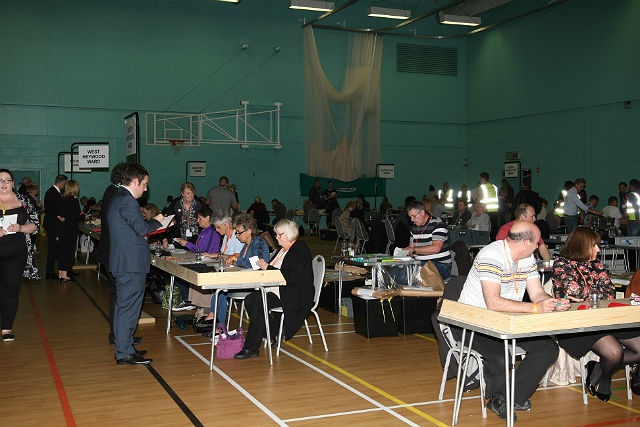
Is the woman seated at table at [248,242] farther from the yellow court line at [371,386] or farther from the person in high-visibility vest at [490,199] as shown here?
the person in high-visibility vest at [490,199]

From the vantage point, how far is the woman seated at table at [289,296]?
5.45 meters

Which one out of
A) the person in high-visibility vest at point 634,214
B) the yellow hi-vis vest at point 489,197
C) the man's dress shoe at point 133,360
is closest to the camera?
the man's dress shoe at point 133,360

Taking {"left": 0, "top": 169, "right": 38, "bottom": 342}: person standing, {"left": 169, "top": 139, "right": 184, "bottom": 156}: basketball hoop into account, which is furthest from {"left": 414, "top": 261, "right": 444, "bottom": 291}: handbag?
{"left": 169, "top": 139, "right": 184, "bottom": 156}: basketball hoop

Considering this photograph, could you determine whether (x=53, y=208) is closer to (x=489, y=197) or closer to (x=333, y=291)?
(x=333, y=291)

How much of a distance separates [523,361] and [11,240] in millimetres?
4143

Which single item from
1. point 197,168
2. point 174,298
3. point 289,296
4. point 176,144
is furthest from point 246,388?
point 197,168

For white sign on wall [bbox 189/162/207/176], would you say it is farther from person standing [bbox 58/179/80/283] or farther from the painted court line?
the painted court line

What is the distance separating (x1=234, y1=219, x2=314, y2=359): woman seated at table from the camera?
Answer: 17.9ft

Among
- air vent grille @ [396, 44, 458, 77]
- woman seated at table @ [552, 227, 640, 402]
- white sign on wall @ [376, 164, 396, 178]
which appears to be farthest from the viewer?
air vent grille @ [396, 44, 458, 77]

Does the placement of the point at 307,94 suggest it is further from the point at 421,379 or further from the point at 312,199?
the point at 421,379

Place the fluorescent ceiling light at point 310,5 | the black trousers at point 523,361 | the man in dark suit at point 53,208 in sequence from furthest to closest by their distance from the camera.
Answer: the fluorescent ceiling light at point 310,5
the man in dark suit at point 53,208
the black trousers at point 523,361

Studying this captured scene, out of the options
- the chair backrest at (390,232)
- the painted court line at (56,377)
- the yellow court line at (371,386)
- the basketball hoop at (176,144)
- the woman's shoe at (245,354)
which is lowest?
the yellow court line at (371,386)

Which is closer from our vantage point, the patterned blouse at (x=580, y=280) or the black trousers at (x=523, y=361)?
the black trousers at (x=523, y=361)

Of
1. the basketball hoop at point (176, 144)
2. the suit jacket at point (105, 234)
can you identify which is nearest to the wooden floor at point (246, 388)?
the suit jacket at point (105, 234)
